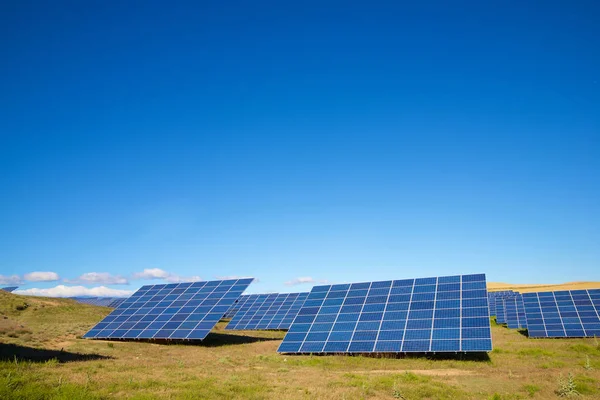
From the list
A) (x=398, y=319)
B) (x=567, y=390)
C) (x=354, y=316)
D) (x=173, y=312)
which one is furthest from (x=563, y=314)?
(x=173, y=312)

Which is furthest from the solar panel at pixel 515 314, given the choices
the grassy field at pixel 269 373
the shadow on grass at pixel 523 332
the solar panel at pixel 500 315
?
the grassy field at pixel 269 373

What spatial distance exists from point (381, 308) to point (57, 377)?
19846mm

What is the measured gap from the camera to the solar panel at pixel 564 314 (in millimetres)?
32219

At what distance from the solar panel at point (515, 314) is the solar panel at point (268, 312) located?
25782 mm

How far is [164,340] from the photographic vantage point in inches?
1236

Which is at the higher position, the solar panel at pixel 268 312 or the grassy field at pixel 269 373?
the solar panel at pixel 268 312

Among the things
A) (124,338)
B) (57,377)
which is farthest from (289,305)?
(57,377)

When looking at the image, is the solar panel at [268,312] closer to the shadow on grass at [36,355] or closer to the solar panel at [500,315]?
the shadow on grass at [36,355]

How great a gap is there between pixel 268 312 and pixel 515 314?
3051cm

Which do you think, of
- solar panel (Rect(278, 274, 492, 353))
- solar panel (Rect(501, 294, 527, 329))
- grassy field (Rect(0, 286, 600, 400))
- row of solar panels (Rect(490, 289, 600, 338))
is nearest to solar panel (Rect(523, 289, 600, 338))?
row of solar panels (Rect(490, 289, 600, 338))

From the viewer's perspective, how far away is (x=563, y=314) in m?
34.9

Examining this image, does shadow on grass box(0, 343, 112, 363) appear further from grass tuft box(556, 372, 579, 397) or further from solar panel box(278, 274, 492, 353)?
grass tuft box(556, 372, 579, 397)

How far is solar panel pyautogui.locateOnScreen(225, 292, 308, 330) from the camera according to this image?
47.2 m

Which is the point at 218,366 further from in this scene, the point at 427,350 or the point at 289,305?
the point at 289,305
